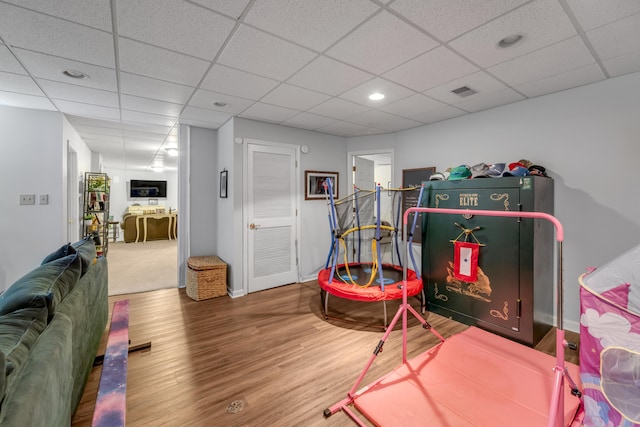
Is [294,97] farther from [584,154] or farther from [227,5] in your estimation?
[584,154]

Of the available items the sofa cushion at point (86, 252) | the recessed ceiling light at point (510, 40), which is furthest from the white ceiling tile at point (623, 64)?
the sofa cushion at point (86, 252)

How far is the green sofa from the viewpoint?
913 mm

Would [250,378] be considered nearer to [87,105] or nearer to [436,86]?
[436,86]

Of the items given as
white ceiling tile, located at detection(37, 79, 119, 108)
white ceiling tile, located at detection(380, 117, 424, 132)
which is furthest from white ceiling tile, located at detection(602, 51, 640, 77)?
white ceiling tile, located at detection(37, 79, 119, 108)

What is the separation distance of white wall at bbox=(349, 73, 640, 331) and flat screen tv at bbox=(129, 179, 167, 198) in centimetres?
1047

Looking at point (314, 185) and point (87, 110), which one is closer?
point (87, 110)

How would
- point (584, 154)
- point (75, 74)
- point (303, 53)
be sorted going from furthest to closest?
1. point (584, 154)
2. point (75, 74)
3. point (303, 53)

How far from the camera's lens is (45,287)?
1483 mm

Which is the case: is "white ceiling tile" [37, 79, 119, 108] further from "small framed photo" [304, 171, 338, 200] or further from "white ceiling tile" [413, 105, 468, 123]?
"white ceiling tile" [413, 105, 468, 123]

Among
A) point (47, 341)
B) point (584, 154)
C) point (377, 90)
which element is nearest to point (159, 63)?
point (377, 90)

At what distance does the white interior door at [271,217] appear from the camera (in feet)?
13.1

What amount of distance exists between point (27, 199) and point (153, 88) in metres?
2.30

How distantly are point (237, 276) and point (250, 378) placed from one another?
1850 millimetres

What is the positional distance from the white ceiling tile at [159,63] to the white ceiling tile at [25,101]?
1641 mm
